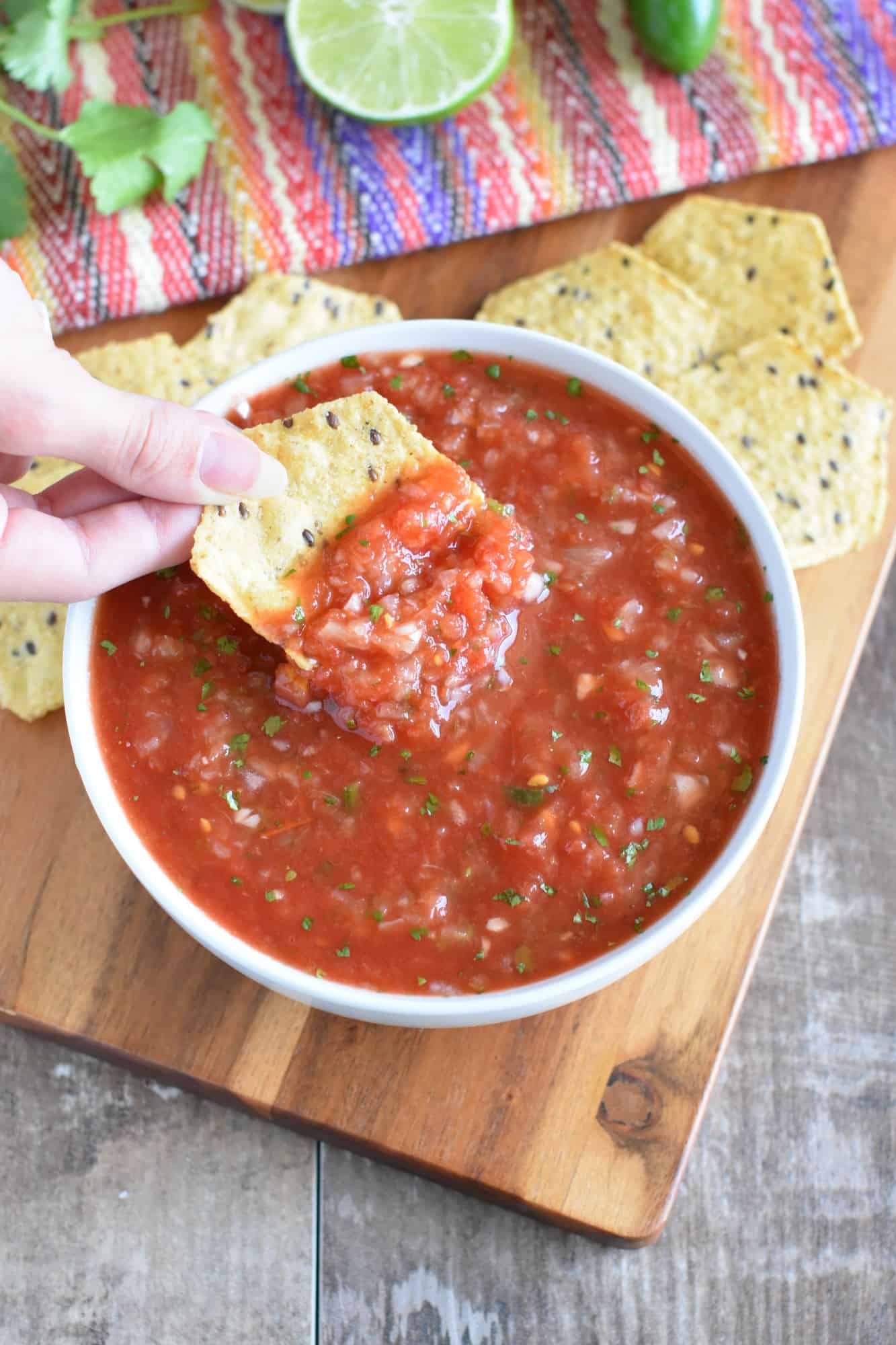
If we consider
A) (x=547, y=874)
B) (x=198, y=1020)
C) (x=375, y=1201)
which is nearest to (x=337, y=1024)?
(x=198, y=1020)

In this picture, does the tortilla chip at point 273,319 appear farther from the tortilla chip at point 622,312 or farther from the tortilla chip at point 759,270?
the tortilla chip at point 759,270

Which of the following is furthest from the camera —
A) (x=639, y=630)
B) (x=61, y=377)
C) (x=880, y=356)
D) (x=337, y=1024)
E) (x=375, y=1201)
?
(x=880, y=356)

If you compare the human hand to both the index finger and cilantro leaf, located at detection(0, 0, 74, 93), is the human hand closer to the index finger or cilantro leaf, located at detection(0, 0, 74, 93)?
the index finger

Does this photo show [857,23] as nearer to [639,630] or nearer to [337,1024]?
[639,630]

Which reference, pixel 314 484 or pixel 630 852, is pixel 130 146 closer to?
pixel 314 484

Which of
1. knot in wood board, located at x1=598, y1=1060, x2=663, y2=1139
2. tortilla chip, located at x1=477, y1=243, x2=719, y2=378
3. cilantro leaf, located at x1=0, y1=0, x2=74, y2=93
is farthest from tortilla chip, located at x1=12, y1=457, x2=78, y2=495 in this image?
knot in wood board, located at x1=598, y1=1060, x2=663, y2=1139

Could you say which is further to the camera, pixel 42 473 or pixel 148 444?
pixel 42 473

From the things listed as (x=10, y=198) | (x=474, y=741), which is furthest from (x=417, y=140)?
(x=474, y=741)
